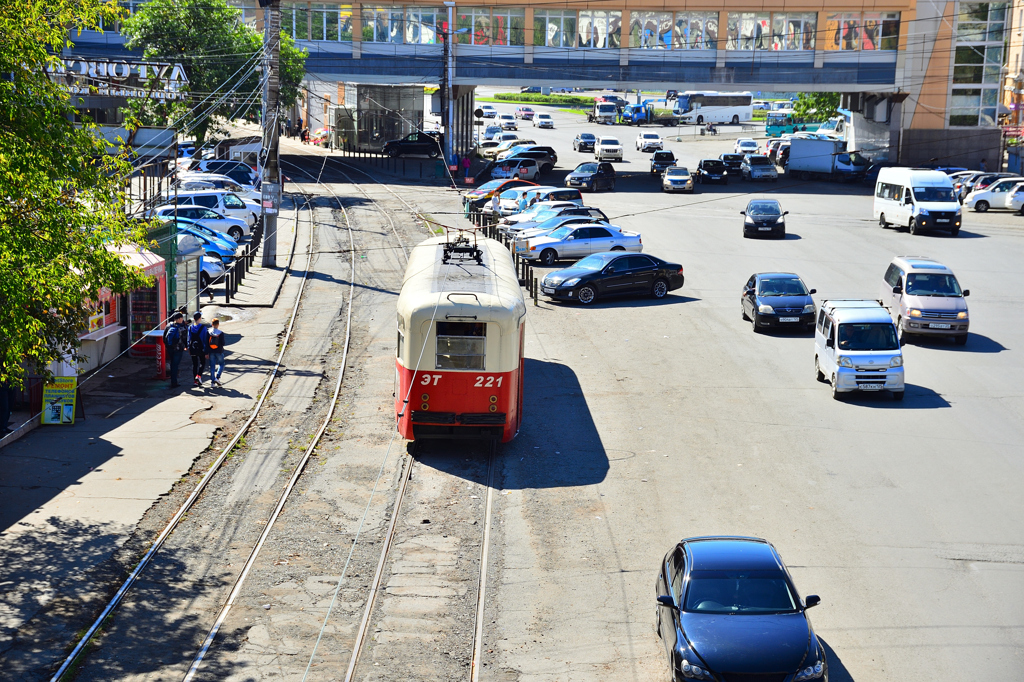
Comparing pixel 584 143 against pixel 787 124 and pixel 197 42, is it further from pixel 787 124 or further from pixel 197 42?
pixel 197 42

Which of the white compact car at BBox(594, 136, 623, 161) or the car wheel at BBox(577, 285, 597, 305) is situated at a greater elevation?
the white compact car at BBox(594, 136, 623, 161)

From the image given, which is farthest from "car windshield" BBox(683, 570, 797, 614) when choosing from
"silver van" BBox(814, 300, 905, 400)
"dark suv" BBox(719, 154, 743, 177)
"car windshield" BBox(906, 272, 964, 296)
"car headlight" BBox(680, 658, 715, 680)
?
"dark suv" BBox(719, 154, 743, 177)

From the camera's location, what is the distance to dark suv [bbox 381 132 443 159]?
69.5 metres

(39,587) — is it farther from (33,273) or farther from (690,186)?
(690,186)

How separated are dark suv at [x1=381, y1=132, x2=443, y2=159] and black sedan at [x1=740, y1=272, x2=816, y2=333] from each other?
145 feet

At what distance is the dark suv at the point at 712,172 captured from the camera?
60.6 metres

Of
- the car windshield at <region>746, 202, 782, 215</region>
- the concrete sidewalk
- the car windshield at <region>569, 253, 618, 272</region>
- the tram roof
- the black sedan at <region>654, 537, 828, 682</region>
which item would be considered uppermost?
the car windshield at <region>746, 202, 782, 215</region>

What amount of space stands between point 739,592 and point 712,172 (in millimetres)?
52151

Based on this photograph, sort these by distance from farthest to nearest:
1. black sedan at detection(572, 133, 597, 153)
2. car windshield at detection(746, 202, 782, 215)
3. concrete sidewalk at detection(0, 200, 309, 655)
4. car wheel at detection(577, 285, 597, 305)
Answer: black sedan at detection(572, 133, 597, 153), car windshield at detection(746, 202, 782, 215), car wheel at detection(577, 285, 597, 305), concrete sidewalk at detection(0, 200, 309, 655)

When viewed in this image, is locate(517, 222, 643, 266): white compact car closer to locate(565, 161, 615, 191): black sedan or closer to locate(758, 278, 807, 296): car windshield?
locate(758, 278, 807, 296): car windshield

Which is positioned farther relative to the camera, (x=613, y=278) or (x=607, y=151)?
(x=607, y=151)

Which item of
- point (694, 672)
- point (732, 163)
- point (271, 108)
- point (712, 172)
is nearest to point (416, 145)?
point (712, 172)

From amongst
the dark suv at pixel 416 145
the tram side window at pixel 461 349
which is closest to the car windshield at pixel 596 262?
the tram side window at pixel 461 349

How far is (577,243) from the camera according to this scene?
1416 inches
